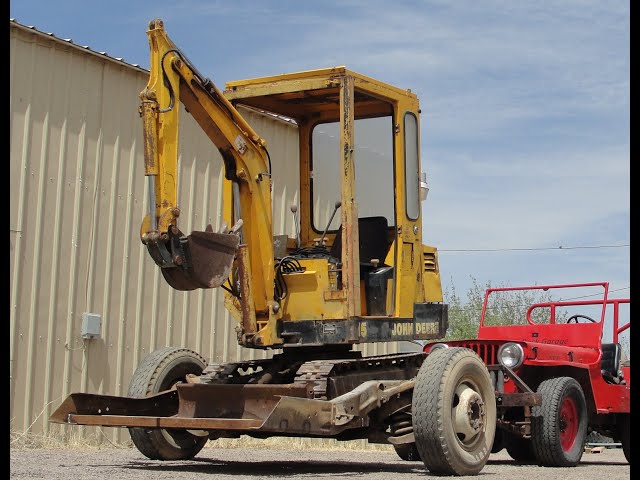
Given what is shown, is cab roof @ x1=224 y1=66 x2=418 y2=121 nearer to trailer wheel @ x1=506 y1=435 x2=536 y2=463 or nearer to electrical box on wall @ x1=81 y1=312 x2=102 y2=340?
electrical box on wall @ x1=81 y1=312 x2=102 y2=340

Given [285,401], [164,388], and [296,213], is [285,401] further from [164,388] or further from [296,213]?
[296,213]

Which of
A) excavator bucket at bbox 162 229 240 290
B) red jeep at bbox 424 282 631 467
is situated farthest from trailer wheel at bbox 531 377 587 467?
excavator bucket at bbox 162 229 240 290

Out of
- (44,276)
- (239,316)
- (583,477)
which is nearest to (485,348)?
(583,477)

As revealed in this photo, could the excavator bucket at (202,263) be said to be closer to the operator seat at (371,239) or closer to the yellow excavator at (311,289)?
the yellow excavator at (311,289)

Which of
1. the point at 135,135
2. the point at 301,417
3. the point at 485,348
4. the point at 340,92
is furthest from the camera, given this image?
the point at 135,135

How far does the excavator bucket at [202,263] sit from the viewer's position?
8.02m

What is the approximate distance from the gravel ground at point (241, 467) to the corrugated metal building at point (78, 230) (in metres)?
0.93

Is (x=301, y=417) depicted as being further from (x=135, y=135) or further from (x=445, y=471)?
(x=135, y=135)

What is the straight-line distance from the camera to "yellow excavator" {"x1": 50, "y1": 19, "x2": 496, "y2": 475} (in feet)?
26.7

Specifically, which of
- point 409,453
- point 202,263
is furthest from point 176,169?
point 409,453

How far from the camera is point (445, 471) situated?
8.25m

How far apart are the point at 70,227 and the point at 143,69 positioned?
2.24m

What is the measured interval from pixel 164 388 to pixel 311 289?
1689mm

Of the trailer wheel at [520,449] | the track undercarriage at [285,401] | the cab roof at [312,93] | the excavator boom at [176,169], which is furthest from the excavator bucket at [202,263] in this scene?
the trailer wheel at [520,449]
